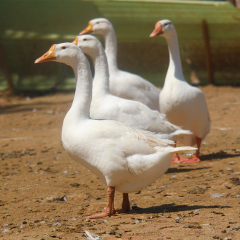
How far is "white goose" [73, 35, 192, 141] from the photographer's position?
5.30m

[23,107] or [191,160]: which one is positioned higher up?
[191,160]

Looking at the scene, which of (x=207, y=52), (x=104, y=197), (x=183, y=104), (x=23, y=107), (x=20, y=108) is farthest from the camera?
(x=207, y=52)

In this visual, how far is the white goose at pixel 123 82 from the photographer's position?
6.96 meters

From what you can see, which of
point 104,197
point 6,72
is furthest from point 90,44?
point 6,72

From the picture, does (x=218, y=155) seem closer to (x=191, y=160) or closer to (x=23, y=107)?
(x=191, y=160)

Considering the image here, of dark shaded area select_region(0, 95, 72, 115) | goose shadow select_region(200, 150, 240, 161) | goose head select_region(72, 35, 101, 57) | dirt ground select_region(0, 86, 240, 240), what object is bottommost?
dark shaded area select_region(0, 95, 72, 115)

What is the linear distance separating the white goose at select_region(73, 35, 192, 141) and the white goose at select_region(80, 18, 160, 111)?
1368 millimetres

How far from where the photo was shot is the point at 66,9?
1299cm

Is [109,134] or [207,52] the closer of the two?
[109,134]

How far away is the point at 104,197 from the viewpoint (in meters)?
4.78

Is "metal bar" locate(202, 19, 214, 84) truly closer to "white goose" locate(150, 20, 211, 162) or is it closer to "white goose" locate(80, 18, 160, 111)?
"white goose" locate(80, 18, 160, 111)

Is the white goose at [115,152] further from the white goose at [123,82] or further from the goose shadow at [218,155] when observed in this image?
the white goose at [123,82]

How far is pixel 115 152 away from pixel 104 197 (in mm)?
1100

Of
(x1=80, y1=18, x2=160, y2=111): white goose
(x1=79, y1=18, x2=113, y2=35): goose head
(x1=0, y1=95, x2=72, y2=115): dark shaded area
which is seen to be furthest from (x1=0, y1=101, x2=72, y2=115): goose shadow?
(x1=80, y1=18, x2=160, y2=111): white goose
